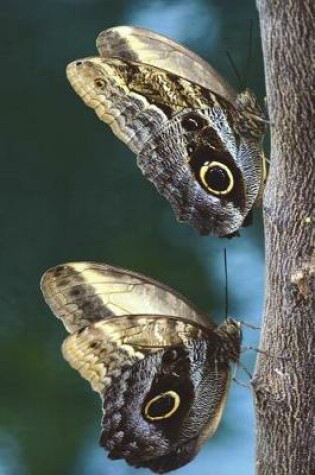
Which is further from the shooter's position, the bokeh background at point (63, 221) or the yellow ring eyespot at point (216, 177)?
the bokeh background at point (63, 221)

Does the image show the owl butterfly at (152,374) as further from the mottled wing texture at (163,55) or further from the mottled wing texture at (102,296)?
the mottled wing texture at (163,55)

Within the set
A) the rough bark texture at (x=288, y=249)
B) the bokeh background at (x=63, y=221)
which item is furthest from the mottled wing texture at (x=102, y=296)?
the bokeh background at (x=63, y=221)

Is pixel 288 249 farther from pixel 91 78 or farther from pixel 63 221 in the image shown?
pixel 63 221

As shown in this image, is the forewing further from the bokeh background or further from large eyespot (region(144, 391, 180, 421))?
the bokeh background

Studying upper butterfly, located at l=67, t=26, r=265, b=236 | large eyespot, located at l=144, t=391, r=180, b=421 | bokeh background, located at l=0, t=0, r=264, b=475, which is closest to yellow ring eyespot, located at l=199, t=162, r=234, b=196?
upper butterfly, located at l=67, t=26, r=265, b=236

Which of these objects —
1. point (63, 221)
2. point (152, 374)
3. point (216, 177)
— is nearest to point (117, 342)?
point (152, 374)

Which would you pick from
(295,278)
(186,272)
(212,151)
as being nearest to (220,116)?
(212,151)
